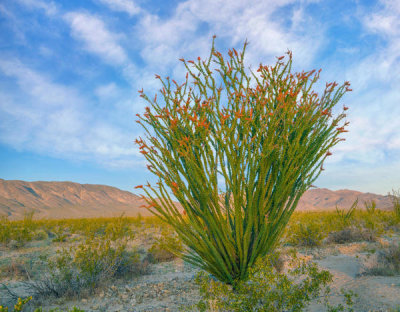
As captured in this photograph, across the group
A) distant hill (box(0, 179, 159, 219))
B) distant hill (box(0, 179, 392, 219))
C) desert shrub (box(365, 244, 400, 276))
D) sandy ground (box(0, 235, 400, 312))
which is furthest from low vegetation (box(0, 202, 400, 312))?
distant hill (box(0, 179, 159, 219))

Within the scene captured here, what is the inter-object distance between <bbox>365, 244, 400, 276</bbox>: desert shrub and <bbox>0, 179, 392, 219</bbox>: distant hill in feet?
162

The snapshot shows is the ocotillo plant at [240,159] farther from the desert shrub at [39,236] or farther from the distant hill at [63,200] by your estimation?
the distant hill at [63,200]

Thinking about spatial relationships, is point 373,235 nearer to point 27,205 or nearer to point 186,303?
point 186,303

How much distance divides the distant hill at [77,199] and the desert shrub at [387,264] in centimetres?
4937

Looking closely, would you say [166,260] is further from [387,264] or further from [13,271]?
[387,264]

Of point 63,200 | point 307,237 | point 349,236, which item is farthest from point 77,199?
point 349,236

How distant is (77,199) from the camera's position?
7669 centimetres

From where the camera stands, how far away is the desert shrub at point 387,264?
213 inches

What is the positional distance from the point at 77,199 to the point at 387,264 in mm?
80095

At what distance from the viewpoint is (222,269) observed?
4.57 meters

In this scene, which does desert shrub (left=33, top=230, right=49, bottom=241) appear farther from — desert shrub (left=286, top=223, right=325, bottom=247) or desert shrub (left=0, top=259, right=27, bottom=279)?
desert shrub (left=286, top=223, right=325, bottom=247)

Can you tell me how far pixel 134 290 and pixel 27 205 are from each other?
227ft

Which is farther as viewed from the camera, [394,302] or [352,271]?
[352,271]

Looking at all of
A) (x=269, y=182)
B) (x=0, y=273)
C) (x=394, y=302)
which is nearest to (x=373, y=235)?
(x=394, y=302)
